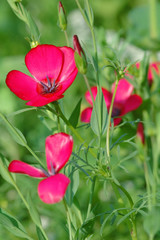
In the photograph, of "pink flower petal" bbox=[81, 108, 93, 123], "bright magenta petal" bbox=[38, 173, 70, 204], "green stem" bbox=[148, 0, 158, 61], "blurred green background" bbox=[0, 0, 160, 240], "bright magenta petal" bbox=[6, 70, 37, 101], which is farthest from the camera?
"green stem" bbox=[148, 0, 158, 61]

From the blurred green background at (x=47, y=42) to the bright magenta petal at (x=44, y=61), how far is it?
316mm

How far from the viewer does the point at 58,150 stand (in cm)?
42

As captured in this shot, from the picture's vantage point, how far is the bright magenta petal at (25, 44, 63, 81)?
0.48 m

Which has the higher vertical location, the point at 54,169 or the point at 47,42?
the point at 54,169

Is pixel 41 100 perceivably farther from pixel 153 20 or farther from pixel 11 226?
pixel 153 20

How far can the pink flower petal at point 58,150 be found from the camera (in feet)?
1.31

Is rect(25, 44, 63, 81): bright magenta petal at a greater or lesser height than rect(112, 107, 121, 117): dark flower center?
greater

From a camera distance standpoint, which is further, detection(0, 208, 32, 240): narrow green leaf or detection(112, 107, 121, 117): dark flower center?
detection(112, 107, 121, 117): dark flower center

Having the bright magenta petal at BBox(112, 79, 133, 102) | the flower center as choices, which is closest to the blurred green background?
the bright magenta petal at BBox(112, 79, 133, 102)

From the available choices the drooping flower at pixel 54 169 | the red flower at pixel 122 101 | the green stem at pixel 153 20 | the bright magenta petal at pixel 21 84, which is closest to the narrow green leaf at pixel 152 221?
the drooping flower at pixel 54 169

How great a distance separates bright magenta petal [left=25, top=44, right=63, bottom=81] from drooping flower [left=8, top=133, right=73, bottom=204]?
101mm

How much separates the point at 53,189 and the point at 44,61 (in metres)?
0.17

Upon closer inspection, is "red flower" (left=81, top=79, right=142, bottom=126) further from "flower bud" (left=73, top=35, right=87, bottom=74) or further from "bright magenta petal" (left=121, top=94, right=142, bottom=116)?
"flower bud" (left=73, top=35, right=87, bottom=74)

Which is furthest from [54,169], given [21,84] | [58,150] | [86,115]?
[86,115]
